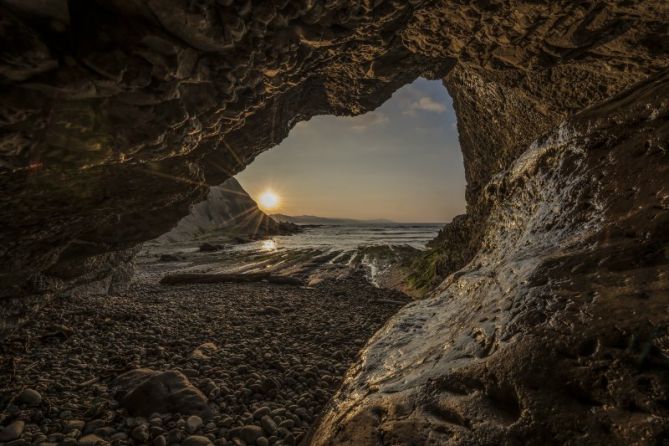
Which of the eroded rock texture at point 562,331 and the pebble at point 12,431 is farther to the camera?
the pebble at point 12,431

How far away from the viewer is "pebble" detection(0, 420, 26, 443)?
2.70 meters

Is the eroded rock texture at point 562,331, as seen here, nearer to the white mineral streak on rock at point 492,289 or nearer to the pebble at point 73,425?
the white mineral streak on rock at point 492,289

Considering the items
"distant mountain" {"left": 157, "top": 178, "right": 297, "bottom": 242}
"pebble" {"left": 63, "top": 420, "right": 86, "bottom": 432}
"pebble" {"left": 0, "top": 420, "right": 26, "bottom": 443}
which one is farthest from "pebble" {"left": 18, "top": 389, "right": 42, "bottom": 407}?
"distant mountain" {"left": 157, "top": 178, "right": 297, "bottom": 242}

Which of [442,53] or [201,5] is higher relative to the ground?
[442,53]

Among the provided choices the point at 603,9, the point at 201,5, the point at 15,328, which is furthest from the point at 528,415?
the point at 15,328

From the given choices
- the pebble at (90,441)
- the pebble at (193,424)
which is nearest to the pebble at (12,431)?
the pebble at (90,441)

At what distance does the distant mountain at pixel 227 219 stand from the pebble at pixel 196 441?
87.5 feet

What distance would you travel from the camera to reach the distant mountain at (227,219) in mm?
31133

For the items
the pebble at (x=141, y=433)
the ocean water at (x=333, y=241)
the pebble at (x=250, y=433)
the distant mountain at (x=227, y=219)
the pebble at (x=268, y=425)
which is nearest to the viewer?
the pebble at (x=141, y=433)

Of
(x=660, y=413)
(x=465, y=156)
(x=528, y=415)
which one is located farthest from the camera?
(x=465, y=156)

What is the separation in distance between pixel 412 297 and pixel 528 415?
25.4 ft

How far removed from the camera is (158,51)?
232cm

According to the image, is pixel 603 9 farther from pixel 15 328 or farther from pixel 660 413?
pixel 15 328

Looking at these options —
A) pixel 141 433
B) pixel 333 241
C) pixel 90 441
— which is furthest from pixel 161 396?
pixel 333 241
